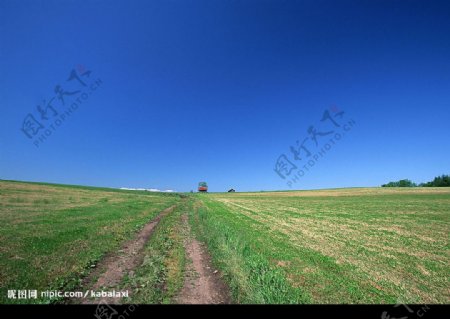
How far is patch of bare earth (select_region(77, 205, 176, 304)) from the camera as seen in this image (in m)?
7.57

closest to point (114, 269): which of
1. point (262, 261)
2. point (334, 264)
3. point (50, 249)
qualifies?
point (50, 249)

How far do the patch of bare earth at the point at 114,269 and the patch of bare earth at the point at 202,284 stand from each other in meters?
1.99

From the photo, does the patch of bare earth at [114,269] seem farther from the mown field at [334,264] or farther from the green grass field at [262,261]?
the mown field at [334,264]

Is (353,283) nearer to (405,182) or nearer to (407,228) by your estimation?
(407,228)

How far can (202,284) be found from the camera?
8039 millimetres

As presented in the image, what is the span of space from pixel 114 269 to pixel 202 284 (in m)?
3.74

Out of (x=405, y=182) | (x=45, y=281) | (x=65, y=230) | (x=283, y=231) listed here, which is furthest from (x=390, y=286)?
(x=405, y=182)

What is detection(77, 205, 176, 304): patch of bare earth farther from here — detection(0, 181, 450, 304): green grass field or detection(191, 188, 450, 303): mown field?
detection(191, 188, 450, 303): mown field

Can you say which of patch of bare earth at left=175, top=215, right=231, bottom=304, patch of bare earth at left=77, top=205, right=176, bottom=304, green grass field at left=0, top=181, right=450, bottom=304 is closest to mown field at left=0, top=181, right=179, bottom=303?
green grass field at left=0, top=181, right=450, bottom=304

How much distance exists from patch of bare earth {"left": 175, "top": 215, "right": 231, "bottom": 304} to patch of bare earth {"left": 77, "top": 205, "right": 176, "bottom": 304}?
1.99 m

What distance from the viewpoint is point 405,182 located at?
17488cm

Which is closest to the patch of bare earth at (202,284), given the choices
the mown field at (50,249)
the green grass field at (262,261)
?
the green grass field at (262,261)

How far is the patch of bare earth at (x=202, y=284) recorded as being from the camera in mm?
6992
